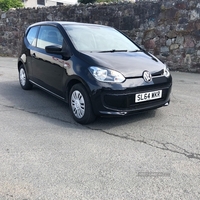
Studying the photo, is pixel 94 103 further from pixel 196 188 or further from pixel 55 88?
pixel 196 188

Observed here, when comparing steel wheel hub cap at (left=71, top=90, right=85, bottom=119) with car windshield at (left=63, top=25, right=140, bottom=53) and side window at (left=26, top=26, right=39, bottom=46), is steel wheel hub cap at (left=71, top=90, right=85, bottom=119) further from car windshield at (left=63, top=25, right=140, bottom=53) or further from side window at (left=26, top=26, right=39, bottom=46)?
side window at (left=26, top=26, right=39, bottom=46)

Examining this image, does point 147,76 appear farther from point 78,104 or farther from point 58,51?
point 58,51

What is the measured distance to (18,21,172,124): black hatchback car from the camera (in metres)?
3.77

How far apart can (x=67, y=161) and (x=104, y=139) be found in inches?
29.4

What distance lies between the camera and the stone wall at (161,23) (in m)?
8.80

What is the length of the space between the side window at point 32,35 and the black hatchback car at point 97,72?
39 cm

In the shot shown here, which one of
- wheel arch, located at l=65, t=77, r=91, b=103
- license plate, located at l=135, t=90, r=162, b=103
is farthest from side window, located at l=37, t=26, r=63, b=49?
license plate, located at l=135, t=90, r=162, b=103

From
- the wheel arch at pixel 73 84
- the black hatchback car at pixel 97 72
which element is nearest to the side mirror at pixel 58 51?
the black hatchback car at pixel 97 72

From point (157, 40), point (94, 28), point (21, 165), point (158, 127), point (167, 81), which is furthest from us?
point (157, 40)

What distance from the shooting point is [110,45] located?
186 inches

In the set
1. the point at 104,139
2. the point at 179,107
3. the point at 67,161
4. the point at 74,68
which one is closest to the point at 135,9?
the point at 179,107

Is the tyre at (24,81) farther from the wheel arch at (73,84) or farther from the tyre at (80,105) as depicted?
the tyre at (80,105)

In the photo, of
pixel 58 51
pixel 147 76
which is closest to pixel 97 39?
pixel 58 51

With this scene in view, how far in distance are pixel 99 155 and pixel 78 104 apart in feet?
3.86
